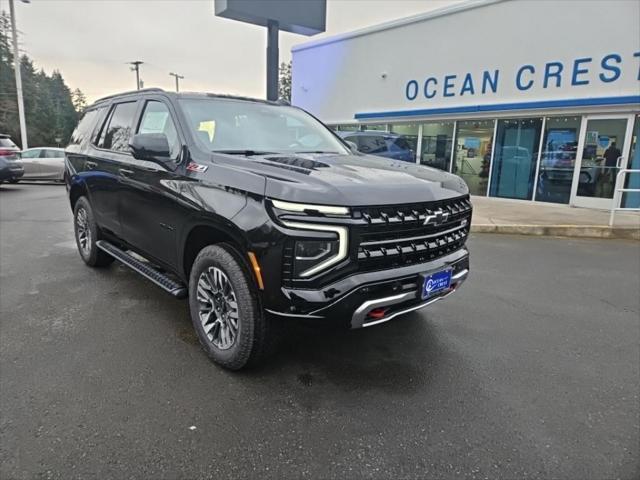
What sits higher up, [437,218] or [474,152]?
[474,152]

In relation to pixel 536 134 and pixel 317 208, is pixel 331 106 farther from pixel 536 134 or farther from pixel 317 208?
pixel 317 208

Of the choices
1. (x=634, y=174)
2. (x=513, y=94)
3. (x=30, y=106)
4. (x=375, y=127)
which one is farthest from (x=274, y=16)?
(x=30, y=106)

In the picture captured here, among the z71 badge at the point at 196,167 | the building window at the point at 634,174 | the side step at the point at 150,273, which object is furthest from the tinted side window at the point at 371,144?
the z71 badge at the point at 196,167

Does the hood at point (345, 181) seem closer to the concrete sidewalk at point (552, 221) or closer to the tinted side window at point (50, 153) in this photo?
the concrete sidewalk at point (552, 221)

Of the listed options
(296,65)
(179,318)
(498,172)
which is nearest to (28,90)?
(296,65)

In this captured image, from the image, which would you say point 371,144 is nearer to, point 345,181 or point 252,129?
point 252,129

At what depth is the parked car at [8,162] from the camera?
1350 cm

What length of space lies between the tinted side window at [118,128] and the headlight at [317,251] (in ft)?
8.41

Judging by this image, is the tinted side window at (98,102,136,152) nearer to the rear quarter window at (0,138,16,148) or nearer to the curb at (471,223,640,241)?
the curb at (471,223,640,241)

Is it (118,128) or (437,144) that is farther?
(437,144)

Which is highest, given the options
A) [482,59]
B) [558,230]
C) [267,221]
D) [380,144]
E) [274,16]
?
[274,16]

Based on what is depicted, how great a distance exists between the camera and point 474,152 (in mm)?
13469

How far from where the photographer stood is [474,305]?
4.50 metres

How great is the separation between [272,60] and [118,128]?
12542 mm
